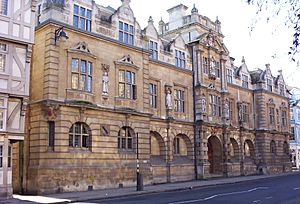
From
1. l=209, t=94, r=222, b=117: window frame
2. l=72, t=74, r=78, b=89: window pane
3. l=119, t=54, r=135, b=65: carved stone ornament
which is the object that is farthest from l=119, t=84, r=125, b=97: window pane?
l=209, t=94, r=222, b=117: window frame

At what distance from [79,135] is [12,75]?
241 inches

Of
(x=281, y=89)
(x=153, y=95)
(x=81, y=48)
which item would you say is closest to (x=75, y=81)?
(x=81, y=48)

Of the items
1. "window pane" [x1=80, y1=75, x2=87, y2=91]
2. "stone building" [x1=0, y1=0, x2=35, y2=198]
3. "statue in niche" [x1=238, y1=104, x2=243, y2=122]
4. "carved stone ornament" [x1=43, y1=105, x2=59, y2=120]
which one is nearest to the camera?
"stone building" [x1=0, y1=0, x2=35, y2=198]

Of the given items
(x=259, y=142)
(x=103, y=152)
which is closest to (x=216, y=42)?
(x=259, y=142)

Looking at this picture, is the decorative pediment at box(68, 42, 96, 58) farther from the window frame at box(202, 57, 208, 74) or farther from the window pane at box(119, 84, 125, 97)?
the window frame at box(202, 57, 208, 74)

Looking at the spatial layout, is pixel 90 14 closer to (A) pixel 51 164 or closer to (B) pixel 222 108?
(A) pixel 51 164

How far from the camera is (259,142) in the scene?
4638 cm

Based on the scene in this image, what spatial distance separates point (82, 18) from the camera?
25.6 meters

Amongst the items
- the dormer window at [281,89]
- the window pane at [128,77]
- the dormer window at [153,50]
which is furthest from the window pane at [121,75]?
the dormer window at [281,89]

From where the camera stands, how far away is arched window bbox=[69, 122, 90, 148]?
2406cm

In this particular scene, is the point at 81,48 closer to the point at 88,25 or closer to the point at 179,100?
the point at 88,25

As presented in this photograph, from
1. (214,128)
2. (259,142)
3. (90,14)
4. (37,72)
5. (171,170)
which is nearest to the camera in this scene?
(37,72)

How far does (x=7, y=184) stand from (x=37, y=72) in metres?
7.83

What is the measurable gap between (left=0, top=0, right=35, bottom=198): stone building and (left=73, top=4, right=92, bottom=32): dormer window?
414 centimetres
